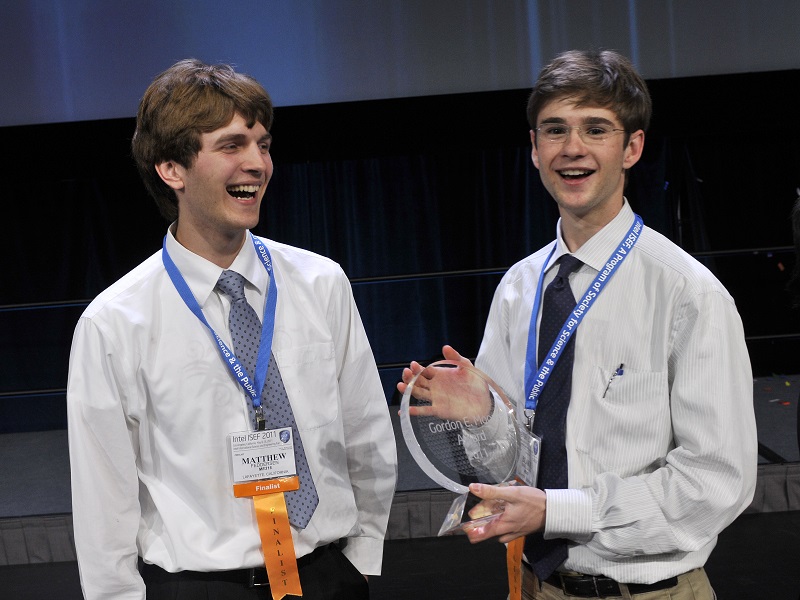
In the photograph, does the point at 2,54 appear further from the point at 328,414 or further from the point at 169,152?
the point at 328,414

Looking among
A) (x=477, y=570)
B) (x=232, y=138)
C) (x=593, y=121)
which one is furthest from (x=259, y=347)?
(x=477, y=570)

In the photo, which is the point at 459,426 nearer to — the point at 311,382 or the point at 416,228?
the point at 311,382

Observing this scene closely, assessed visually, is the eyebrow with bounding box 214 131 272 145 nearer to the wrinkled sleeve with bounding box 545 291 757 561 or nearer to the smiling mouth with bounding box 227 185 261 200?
the smiling mouth with bounding box 227 185 261 200

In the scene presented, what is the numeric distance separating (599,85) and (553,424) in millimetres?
651

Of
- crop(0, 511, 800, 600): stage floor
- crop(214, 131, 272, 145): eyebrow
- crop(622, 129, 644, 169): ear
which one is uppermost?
crop(214, 131, 272, 145): eyebrow

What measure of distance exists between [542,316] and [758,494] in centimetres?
291

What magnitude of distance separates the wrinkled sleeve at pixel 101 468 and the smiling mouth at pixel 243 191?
0.37m

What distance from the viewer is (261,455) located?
66.2 inches

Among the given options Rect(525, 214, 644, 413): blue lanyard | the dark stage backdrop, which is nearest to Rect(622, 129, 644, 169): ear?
Rect(525, 214, 644, 413): blue lanyard

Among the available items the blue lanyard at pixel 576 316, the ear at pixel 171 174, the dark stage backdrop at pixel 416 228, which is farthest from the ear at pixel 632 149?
the dark stage backdrop at pixel 416 228

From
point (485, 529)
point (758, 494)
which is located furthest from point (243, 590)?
point (758, 494)

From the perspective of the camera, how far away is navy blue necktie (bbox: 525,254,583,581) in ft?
5.38

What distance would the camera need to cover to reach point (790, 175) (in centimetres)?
547

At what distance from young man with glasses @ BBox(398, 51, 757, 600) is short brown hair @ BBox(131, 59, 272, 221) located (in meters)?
0.58
